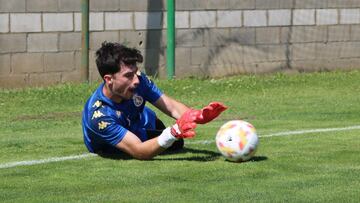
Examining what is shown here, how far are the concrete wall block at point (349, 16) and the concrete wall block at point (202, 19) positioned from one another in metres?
3.22

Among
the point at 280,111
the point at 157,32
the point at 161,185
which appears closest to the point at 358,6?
the point at 157,32

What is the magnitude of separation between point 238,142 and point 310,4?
11.7 m

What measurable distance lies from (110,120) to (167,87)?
7819mm

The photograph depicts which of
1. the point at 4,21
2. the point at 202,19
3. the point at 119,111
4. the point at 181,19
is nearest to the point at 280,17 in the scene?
→ the point at 202,19

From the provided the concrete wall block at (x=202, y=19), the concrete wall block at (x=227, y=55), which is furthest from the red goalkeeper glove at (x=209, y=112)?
the concrete wall block at (x=227, y=55)

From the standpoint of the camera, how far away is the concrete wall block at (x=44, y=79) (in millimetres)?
16547

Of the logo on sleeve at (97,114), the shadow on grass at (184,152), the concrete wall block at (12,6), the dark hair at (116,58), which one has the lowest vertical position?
the shadow on grass at (184,152)

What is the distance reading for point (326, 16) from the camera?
20125 millimetres

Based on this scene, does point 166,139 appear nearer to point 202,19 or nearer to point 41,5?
point 41,5

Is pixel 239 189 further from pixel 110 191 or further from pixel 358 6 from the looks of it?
pixel 358 6

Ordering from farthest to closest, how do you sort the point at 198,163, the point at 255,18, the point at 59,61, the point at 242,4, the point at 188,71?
the point at 255,18, the point at 242,4, the point at 188,71, the point at 59,61, the point at 198,163

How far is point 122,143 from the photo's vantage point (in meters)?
8.93

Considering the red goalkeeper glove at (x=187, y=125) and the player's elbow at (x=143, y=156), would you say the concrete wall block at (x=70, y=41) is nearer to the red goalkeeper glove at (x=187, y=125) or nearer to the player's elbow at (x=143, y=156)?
the player's elbow at (x=143, y=156)

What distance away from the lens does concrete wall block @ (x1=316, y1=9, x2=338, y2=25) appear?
788 inches
